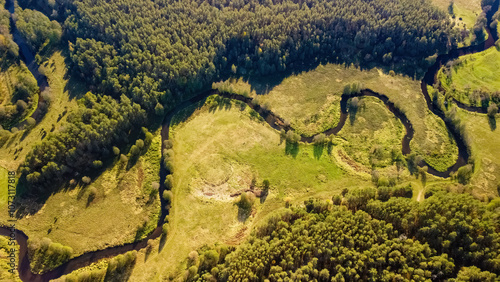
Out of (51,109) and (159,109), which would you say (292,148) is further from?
(51,109)

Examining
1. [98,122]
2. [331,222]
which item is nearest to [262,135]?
[331,222]

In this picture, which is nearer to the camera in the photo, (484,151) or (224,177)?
(224,177)

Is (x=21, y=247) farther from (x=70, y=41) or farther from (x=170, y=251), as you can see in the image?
(x=70, y=41)

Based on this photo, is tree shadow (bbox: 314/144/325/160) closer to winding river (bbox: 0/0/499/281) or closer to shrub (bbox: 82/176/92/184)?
winding river (bbox: 0/0/499/281)

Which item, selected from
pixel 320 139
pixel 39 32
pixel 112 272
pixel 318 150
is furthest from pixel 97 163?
pixel 39 32

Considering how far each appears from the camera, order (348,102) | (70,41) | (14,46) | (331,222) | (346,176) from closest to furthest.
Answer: (331,222) < (346,176) < (348,102) < (14,46) < (70,41)

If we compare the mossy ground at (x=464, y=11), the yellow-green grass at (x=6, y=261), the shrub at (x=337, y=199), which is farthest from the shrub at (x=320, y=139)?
the yellow-green grass at (x=6, y=261)

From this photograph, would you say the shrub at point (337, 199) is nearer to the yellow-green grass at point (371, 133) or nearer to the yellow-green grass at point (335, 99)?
the yellow-green grass at point (371, 133)
